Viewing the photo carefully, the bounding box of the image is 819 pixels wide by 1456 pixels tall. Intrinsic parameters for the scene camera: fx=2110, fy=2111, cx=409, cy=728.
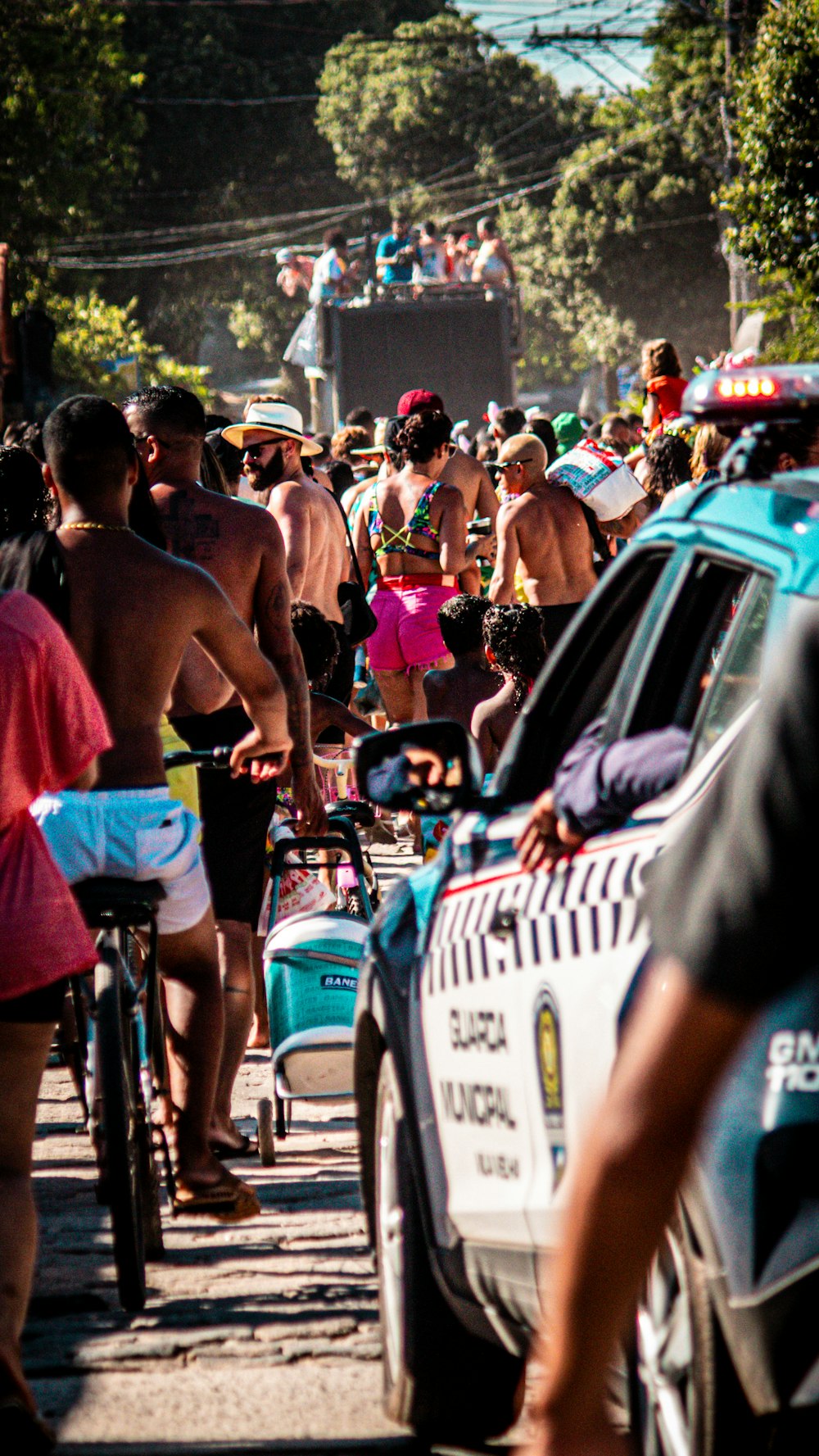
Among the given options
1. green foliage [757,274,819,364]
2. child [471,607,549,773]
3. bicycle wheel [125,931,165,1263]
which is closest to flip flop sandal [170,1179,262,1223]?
bicycle wheel [125,931,165,1263]

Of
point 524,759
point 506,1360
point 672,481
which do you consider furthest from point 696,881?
point 672,481

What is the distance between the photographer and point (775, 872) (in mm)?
1626

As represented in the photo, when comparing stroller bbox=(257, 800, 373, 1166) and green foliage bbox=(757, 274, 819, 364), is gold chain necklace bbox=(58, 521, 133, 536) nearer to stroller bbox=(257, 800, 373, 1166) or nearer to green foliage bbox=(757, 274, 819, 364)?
stroller bbox=(257, 800, 373, 1166)

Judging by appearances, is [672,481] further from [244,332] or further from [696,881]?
[244,332]

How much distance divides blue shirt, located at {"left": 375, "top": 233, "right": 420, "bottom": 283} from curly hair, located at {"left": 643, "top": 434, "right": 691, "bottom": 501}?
83.7 ft

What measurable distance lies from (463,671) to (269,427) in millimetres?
1372

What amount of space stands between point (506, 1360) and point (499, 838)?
1.07 meters

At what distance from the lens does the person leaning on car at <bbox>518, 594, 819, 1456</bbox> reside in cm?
163

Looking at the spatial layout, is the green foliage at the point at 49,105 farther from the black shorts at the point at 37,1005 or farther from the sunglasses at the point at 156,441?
the black shorts at the point at 37,1005

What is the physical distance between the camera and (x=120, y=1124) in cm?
468

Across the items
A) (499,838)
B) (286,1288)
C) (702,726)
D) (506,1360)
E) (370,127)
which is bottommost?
(286,1288)

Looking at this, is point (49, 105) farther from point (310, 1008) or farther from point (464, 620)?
point (310, 1008)

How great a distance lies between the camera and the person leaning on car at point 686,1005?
5.35 ft

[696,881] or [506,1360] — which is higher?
[696,881]
